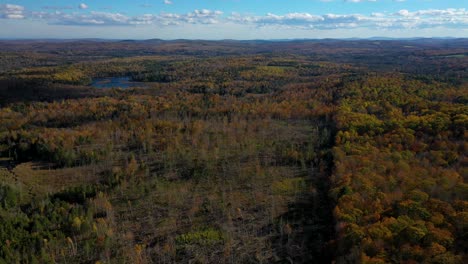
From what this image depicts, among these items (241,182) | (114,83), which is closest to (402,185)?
(241,182)

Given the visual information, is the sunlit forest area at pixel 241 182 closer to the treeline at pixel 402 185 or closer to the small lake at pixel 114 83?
the treeline at pixel 402 185

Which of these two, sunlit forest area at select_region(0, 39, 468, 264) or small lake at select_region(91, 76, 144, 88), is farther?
small lake at select_region(91, 76, 144, 88)

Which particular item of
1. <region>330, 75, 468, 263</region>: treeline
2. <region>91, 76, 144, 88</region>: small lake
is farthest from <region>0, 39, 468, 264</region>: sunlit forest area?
<region>91, 76, 144, 88</region>: small lake

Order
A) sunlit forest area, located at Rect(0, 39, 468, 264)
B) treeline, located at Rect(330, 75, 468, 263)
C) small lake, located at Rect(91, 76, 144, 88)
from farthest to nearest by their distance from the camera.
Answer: small lake, located at Rect(91, 76, 144, 88) → sunlit forest area, located at Rect(0, 39, 468, 264) → treeline, located at Rect(330, 75, 468, 263)

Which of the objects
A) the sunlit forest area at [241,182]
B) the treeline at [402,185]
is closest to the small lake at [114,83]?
the sunlit forest area at [241,182]

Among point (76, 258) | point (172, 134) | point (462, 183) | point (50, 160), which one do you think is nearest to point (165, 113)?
point (172, 134)

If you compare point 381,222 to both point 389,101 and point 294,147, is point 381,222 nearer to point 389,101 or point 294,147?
point 294,147

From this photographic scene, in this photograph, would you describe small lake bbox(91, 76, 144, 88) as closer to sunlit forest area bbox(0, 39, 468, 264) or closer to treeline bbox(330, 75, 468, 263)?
sunlit forest area bbox(0, 39, 468, 264)
